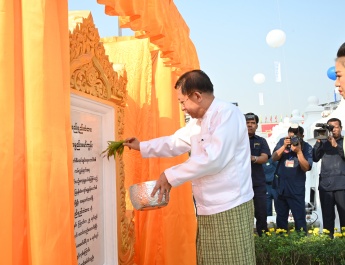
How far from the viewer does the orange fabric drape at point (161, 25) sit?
2.09 metres

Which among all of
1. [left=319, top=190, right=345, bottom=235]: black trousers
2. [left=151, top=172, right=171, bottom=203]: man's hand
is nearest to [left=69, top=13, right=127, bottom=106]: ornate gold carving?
[left=151, top=172, right=171, bottom=203]: man's hand

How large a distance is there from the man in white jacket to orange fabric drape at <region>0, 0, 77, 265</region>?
786 mm

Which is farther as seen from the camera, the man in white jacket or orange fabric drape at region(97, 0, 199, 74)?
orange fabric drape at region(97, 0, 199, 74)

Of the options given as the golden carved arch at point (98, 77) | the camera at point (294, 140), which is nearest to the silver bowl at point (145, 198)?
the golden carved arch at point (98, 77)

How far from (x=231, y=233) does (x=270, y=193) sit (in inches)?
199

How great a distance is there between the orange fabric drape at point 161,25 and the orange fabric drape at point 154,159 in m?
0.30

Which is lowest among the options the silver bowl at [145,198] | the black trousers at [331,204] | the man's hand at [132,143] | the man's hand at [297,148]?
the black trousers at [331,204]

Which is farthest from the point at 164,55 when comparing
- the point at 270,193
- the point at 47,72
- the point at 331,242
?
the point at 270,193

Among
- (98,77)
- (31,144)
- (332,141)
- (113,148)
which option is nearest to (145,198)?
(113,148)

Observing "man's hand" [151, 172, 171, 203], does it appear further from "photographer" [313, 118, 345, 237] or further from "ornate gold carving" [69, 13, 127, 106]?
"photographer" [313, 118, 345, 237]

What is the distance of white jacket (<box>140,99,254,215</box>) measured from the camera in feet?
6.26

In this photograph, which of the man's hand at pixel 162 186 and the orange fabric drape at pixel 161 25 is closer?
the man's hand at pixel 162 186

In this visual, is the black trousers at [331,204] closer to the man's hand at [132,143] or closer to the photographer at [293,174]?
the photographer at [293,174]

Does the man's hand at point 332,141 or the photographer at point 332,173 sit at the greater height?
the man's hand at point 332,141
